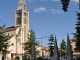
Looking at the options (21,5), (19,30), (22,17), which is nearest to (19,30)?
(19,30)

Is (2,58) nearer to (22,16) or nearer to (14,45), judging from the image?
(14,45)

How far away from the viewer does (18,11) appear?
90.9 metres

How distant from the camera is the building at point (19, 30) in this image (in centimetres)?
7006

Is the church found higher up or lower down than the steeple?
lower down

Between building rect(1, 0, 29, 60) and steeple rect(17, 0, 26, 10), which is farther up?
steeple rect(17, 0, 26, 10)

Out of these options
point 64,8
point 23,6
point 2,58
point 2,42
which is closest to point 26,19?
point 23,6

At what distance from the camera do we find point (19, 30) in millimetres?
78500

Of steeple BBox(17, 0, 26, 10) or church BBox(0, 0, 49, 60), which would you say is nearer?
church BBox(0, 0, 49, 60)

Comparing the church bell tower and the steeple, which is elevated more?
the steeple

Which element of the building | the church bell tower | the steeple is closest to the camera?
the building

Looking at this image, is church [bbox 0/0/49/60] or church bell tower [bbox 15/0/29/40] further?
church bell tower [bbox 15/0/29/40]

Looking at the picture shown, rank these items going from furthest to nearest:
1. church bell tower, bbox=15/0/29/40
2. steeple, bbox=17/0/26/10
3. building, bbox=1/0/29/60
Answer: steeple, bbox=17/0/26/10 < church bell tower, bbox=15/0/29/40 < building, bbox=1/0/29/60

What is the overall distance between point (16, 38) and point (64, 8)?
65283 millimetres

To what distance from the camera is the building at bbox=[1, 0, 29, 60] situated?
7006 centimetres
